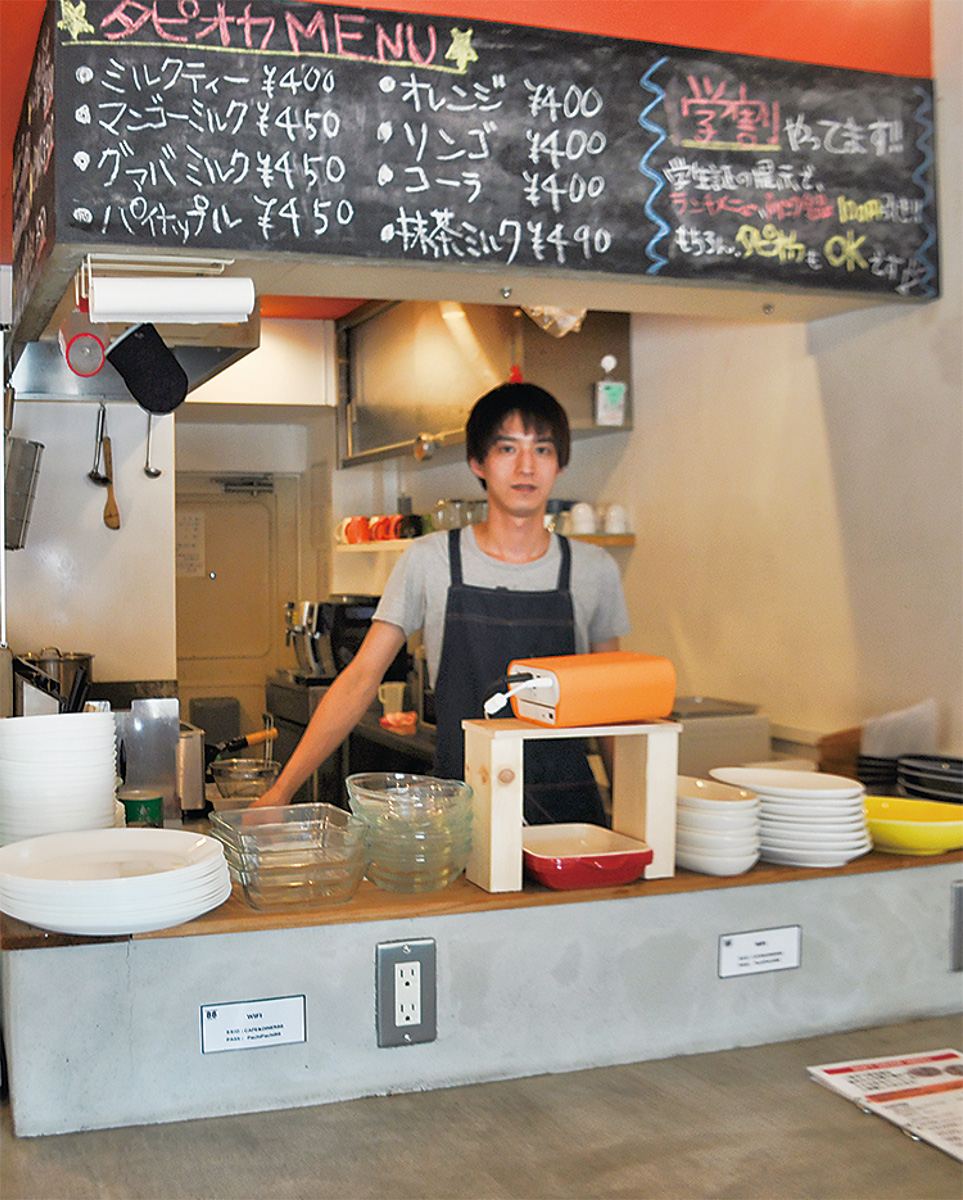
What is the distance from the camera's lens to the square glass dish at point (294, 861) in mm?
1756

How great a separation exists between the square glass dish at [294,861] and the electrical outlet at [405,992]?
0.38 ft

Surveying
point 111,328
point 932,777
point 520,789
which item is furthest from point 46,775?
point 932,777

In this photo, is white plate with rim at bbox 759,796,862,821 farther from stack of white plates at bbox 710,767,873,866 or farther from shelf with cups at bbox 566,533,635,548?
shelf with cups at bbox 566,533,635,548

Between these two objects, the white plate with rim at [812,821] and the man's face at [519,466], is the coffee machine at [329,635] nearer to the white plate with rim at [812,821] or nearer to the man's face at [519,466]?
the man's face at [519,466]

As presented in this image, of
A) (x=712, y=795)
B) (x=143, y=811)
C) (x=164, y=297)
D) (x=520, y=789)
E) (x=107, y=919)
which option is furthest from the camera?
(x=143, y=811)

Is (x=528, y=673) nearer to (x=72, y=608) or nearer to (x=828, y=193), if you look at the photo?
(x=828, y=193)

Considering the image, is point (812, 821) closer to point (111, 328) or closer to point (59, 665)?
point (111, 328)

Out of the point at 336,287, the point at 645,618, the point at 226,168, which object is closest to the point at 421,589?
the point at 336,287

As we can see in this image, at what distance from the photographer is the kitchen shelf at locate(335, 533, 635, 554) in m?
4.32

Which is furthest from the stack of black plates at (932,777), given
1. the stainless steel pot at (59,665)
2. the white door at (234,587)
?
the white door at (234,587)

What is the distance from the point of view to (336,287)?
255cm

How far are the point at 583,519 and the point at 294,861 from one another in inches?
106

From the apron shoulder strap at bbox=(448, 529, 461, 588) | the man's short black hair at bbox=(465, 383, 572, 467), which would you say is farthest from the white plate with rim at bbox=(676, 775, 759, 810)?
the man's short black hair at bbox=(465, 383, 572, 467)

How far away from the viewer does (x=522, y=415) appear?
266cm
